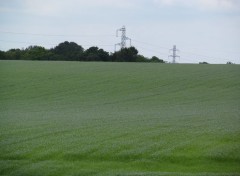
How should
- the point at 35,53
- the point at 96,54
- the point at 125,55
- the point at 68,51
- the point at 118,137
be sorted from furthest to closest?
the point at 68,51 → the point at 125,55 → the point at 96,54 → the point at 35,53 → the point at 118,137

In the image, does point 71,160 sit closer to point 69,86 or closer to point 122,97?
point 122,97

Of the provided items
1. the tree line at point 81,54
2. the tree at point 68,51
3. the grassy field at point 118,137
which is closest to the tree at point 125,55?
the tree line at point 81,54

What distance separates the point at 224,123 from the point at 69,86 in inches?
688

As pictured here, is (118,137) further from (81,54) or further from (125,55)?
Result: (125,55)

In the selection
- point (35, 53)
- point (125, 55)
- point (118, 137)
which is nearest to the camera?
point (118, 137)

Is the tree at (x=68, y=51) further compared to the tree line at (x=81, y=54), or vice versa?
the tree at (x=68, y=51)

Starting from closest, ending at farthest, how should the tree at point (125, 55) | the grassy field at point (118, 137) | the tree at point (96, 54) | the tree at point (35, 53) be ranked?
the grassy field at point (118, 137) < the tree at point (35, 53) < the tree at point (96, 54) < the tree at point (125, 55)

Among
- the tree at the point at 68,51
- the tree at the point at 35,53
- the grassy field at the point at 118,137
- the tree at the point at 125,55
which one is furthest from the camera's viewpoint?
the tree at the point at 68,51

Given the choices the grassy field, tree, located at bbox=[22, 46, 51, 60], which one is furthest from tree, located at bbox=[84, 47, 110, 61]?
the grassy field

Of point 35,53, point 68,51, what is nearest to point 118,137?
point 35,53

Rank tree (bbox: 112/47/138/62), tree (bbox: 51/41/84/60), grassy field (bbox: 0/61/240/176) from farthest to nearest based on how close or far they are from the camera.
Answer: tree (bbox: 51/41/84/60)
tree (bbox: 112/47/138/62)
grassy field (bbox: 0/61/240/176)

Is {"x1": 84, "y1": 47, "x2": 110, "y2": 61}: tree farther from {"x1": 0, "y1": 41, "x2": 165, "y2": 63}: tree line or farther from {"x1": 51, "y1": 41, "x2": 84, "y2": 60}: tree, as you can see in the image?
{"x1": 51, "y1": 41, "x2": 84, "y2": 60}: tree

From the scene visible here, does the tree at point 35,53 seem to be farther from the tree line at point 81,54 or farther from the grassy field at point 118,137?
the grassy field at point 118,137

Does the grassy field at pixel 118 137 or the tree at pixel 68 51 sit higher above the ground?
the tree at pixel 68 51
